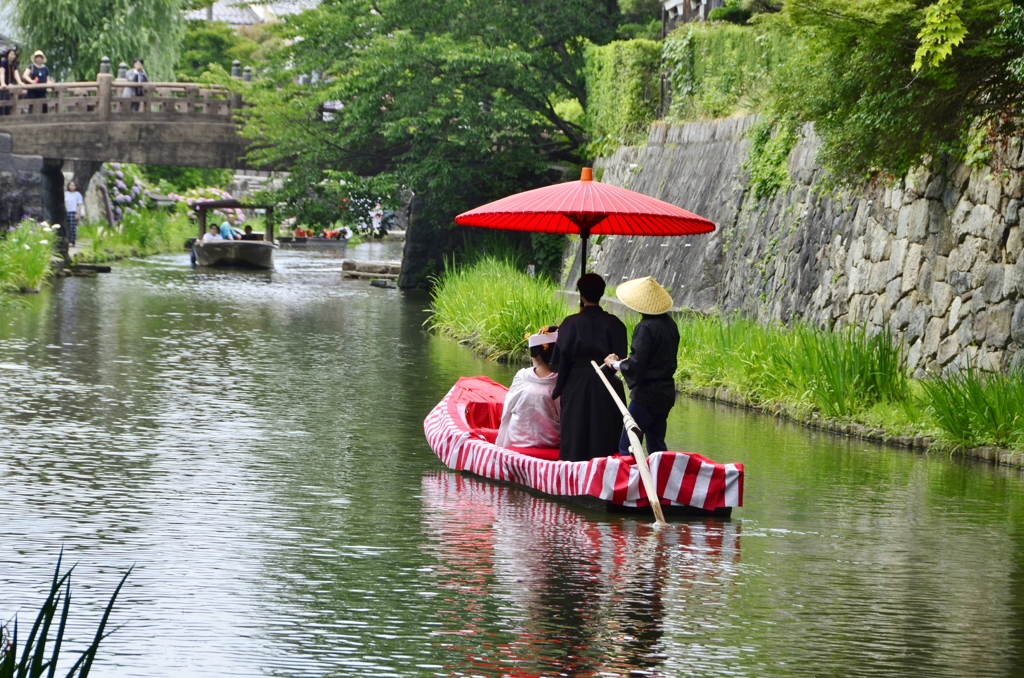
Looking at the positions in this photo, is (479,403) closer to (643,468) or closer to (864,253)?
(643,468)

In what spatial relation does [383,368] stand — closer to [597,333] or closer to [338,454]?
[338,454]

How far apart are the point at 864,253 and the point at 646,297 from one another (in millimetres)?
7034

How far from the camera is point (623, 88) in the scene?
30.7 m

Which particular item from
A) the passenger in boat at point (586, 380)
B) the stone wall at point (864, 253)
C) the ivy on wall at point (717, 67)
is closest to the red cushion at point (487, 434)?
the passenger in boat at point (586, 380)

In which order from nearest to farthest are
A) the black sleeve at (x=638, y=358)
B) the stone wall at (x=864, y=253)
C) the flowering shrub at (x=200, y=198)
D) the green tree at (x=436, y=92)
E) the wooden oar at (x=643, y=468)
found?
the wooden oar at (x=643, y=468) → the black sleeve at (x=638, y=358) → the stone wall at (x=864, y=253) → the green tree at (x=436, y=92) → the flowering shrub at (x=200, y=198)

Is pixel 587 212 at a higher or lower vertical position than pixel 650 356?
higher

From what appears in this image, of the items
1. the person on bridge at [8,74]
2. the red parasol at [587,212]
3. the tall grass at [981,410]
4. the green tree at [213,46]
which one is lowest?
the tall grass at [981,410]

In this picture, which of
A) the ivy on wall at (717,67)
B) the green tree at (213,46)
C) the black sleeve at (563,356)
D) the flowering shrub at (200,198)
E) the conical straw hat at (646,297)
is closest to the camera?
the conical straw hat at (646,297)

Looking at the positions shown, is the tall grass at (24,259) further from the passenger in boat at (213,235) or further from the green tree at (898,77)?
the green tree at (898,77)

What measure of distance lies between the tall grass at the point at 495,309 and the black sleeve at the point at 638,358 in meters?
10.6

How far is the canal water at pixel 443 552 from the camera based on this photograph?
693cm

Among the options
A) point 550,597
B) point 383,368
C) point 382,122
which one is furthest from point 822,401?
point 382,122

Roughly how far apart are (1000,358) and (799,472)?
2.91m

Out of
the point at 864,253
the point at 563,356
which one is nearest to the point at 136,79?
the point at 864,253
